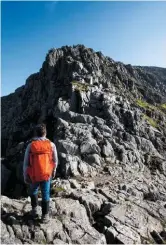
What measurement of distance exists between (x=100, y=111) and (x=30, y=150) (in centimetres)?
4684

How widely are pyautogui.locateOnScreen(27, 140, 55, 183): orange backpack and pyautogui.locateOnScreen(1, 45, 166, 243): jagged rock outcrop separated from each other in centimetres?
240

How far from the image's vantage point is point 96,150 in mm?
41219

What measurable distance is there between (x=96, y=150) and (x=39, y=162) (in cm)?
2913

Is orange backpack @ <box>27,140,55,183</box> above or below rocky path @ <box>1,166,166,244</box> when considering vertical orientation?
above

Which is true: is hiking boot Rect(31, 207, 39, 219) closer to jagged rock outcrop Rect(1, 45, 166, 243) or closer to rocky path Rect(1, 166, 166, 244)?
rocky path Rect(1, 166, 166, 244)

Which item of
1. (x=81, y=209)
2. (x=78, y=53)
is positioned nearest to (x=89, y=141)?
(x=81, y=209)

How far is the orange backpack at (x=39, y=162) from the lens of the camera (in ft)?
40.9

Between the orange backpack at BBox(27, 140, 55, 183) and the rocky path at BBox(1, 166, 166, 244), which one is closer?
the orange backpack at BBox(27, 140, 55, 183)

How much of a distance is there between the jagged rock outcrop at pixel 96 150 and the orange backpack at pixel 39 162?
2401 mm

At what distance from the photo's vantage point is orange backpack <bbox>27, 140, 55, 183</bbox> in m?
12.5

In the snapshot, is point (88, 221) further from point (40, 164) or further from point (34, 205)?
point (40, 164)

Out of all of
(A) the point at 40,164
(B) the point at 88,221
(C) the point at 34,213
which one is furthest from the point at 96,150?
(A) the point at 40,164

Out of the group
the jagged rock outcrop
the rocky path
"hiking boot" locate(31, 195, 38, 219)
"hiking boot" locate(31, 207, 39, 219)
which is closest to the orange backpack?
"hiking boot" locate(31, 195, 38, 219)

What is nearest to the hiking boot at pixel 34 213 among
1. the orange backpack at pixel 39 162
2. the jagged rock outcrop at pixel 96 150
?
the jagged rock outcrop at pixel 96 150
